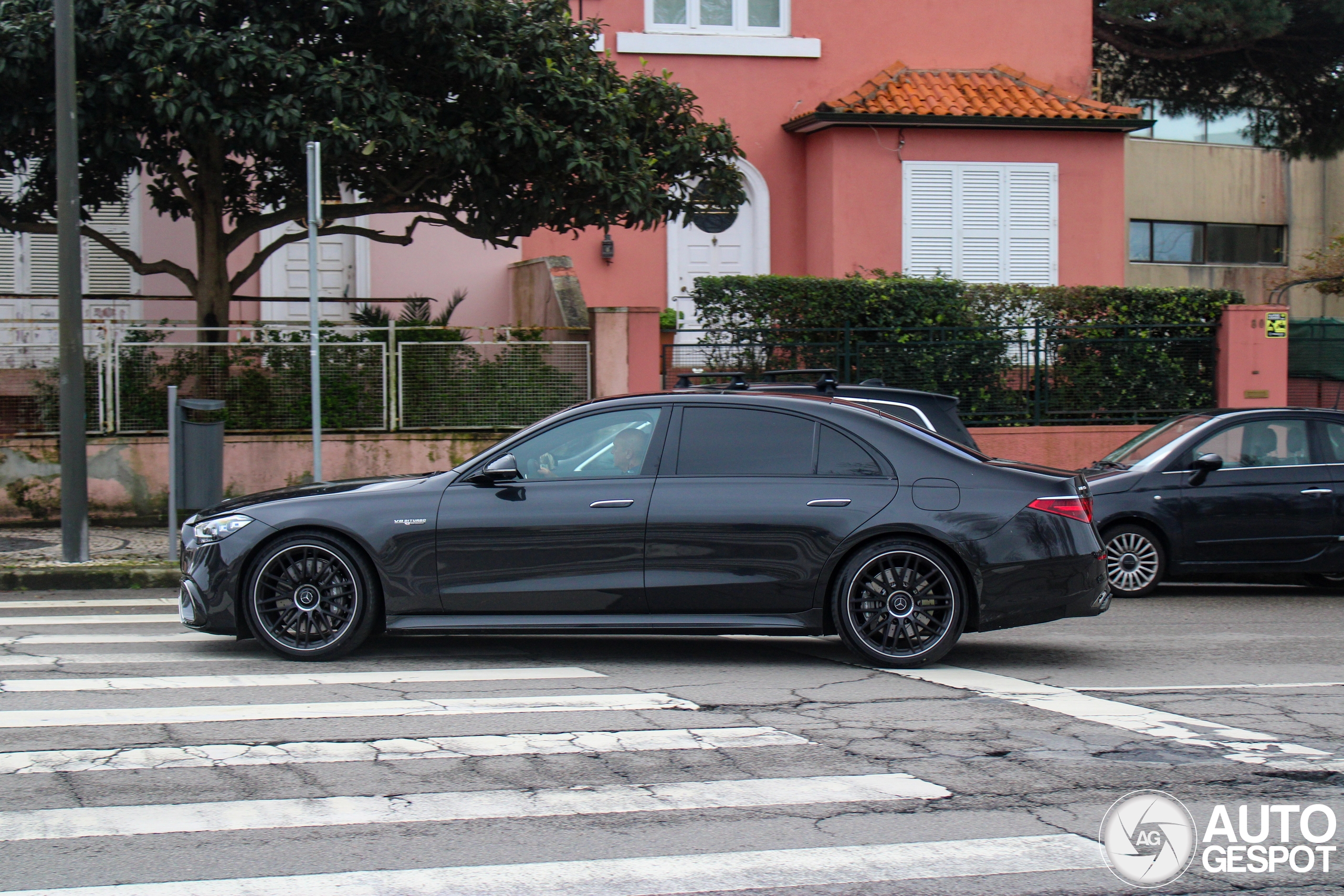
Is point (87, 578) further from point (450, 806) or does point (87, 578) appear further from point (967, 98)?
point (967, 98)

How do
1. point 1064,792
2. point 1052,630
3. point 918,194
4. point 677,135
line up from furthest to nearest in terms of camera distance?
point 918,194 → point 677,135 → point 1052,630 → point 1064,792

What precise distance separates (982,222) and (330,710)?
620 inches

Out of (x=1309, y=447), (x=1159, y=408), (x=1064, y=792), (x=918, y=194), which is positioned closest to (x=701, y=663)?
(x=1064, y=792)

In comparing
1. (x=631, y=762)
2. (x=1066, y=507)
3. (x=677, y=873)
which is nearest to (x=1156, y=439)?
(x=1066, y=507)

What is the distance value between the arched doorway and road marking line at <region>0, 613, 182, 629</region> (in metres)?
11.5

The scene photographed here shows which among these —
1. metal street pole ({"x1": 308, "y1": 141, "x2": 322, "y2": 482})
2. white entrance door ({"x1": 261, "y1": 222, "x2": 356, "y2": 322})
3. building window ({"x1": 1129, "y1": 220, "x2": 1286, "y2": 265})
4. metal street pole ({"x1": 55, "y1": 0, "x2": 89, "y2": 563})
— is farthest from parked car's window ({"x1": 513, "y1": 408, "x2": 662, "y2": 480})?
building window ({"x1": 1129, "y1": 220, "x2": 1286, "y2": 265})

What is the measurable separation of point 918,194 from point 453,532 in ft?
45.6

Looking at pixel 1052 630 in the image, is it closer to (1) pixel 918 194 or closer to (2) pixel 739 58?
(1) pixel 918 194

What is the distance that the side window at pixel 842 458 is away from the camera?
759 centimetres

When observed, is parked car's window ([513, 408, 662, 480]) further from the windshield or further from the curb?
the windshield

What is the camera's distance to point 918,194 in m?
19.8

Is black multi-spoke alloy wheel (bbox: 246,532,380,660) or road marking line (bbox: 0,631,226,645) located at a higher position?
black multi-spoke alloy wheel (bbox: 246,532,380,660)

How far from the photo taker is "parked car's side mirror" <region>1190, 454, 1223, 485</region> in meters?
11.0

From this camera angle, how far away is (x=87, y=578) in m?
11.3
